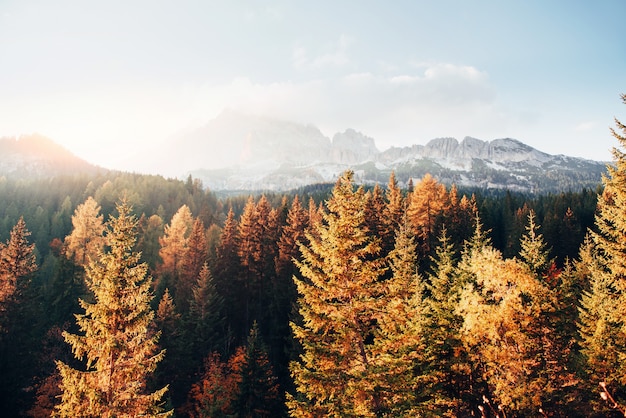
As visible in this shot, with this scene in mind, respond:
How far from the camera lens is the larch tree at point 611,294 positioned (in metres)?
16.8

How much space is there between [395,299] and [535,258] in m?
16.4

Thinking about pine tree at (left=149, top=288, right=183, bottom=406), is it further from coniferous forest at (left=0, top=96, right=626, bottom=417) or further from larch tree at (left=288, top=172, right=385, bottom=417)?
larch tree at (left=288, top=172, right=385, bottom=417)

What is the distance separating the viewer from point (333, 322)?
→ 1346cm

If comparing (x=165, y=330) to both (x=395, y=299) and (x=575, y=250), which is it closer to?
(x=395, y=299)

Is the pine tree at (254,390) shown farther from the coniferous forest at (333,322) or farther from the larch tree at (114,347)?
the larch tree at (114,347)

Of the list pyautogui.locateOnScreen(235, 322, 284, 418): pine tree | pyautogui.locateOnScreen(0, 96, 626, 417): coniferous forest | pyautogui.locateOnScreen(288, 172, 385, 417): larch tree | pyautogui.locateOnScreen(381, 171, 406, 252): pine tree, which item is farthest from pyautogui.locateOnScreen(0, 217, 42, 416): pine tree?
pyautogui.locateOnScreen(381, 171, 406, 252): pine tree

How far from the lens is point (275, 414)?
31.0 metres

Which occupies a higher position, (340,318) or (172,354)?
(340,318)

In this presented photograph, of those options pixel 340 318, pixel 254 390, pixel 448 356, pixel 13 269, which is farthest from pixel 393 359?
pixel 13 269

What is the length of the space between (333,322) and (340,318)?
42 cm

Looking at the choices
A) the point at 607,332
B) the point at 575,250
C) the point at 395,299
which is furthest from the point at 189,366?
the point at 575,250

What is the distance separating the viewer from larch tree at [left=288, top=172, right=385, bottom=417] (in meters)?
12.9

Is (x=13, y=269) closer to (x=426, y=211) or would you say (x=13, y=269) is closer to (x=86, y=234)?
(x=86, y=234)

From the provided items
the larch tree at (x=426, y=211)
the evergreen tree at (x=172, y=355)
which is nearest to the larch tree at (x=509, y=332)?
the larch tree at (x=426, y=211)
